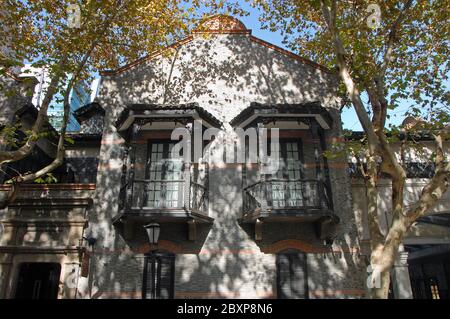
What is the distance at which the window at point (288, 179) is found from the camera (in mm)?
11570

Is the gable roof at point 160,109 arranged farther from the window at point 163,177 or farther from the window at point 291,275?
the window at point 291,275

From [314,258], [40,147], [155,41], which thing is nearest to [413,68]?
[314,258]

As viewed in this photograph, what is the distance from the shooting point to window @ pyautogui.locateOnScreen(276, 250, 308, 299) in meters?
10.8

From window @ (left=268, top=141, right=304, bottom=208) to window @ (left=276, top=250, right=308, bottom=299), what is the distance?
5.03ft

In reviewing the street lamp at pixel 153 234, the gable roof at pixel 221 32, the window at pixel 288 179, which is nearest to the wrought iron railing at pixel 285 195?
the window at pixel 288 179

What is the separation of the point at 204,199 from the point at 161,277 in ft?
8.65

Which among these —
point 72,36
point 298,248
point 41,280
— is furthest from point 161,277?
point 72,36

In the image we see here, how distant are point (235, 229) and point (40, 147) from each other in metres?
8.27

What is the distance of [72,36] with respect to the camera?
1149cm

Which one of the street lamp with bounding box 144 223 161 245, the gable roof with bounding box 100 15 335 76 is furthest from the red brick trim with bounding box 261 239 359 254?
the gable roof with bounding box 100 15 335 76

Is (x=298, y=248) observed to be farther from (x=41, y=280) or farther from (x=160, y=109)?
(x=41, y=280)

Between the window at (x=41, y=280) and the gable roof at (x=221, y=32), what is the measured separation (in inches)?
280

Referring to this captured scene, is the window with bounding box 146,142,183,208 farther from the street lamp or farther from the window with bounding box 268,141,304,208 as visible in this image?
the window with bounding box 268,141,304,208

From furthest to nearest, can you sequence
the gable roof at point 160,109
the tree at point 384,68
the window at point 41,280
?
the window at point 41,280, the gable roof at point 160,109, the tree at point 384,68
